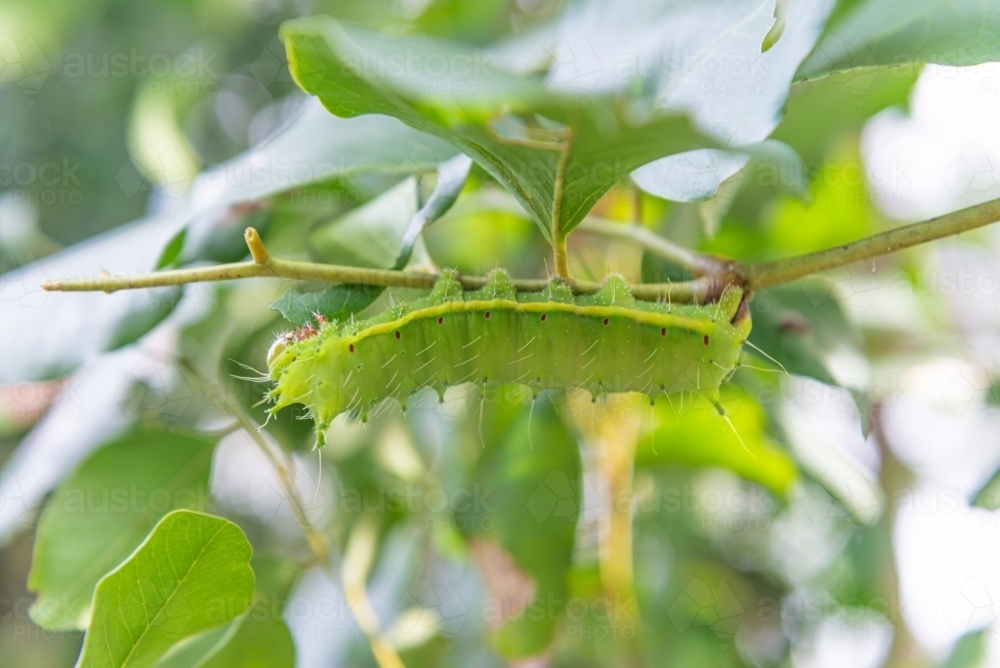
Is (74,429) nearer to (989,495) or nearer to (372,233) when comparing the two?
(372,233)

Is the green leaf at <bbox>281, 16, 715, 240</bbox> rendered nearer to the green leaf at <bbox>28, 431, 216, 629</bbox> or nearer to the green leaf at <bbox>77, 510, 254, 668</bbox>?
the green leaf at <bbox>77, 510, 254, 668</bbox>

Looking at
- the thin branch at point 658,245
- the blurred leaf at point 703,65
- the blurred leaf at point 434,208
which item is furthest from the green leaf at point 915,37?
the blurred leaf at point 434,208

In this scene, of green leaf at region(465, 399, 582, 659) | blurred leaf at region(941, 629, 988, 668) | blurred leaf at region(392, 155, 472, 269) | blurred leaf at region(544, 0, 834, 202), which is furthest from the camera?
green leaf at region(465, 399, 582, 659)

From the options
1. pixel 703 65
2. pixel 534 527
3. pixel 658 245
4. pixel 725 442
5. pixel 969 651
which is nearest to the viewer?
pixel 703 65

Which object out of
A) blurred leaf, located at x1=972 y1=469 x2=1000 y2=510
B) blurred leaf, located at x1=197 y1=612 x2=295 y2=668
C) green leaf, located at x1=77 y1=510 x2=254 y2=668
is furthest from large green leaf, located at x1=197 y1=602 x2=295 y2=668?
blurred leaf, located at x1=972 y1=469 x2=1000 y2=510

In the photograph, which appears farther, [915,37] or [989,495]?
[989,495]

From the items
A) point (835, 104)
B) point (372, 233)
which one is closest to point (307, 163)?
point (372, 233)

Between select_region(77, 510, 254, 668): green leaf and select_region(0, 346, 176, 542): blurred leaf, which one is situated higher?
select_region(77, 510, 254, 668): green leaf

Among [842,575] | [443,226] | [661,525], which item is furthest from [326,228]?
[842,575]
